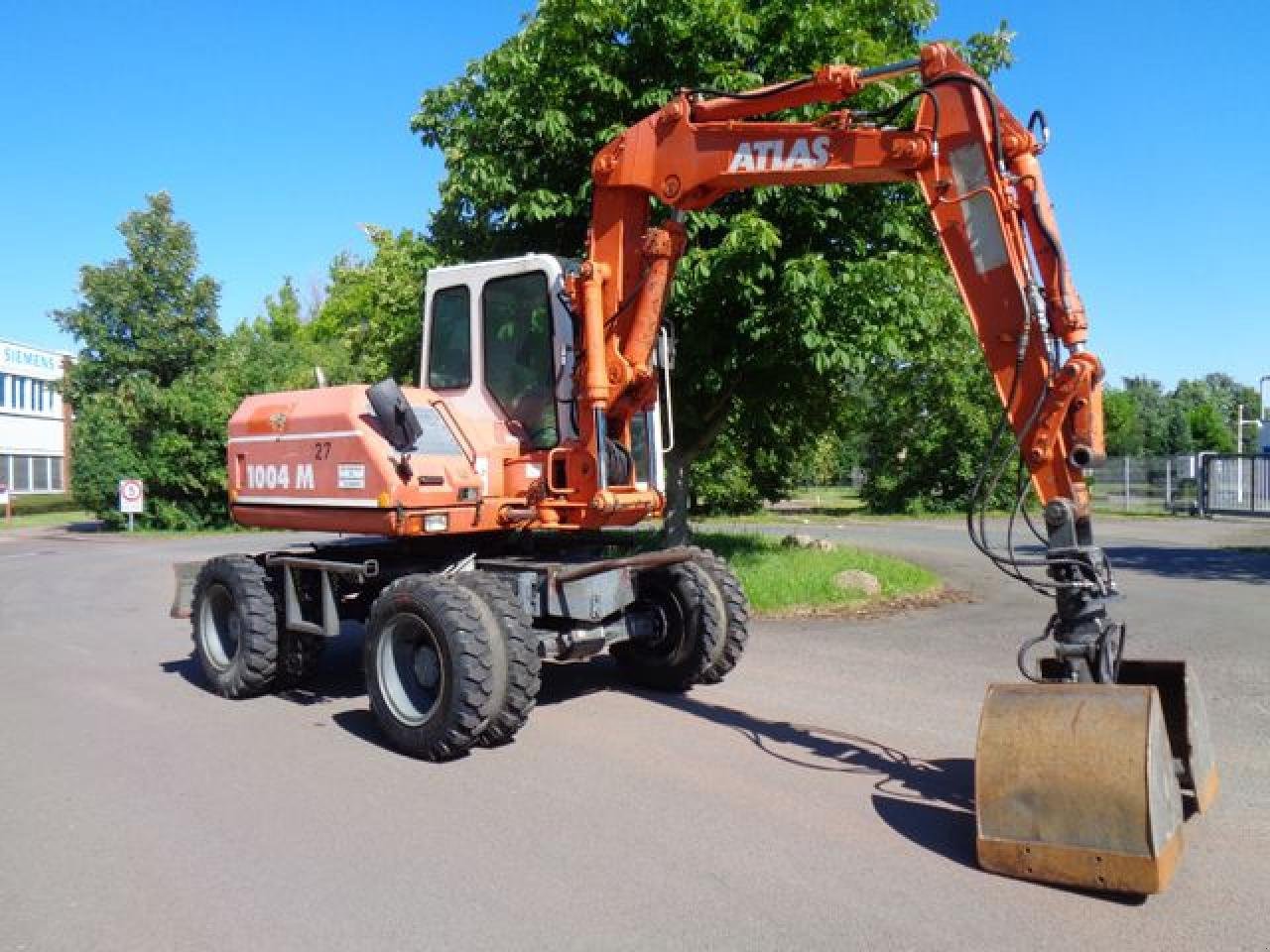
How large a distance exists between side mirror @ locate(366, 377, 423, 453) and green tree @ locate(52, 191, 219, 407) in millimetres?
27893

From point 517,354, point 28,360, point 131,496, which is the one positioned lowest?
point 131,496

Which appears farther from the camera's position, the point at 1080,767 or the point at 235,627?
the point at 235,627

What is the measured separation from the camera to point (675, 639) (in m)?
8.05

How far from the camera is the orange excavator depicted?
4590 millimetres

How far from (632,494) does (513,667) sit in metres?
1.73

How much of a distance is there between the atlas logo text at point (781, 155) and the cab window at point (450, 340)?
2.31 m

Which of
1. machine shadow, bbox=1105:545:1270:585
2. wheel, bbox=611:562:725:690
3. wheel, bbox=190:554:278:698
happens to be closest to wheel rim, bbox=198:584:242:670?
wheel, bbox=190:554:278:698

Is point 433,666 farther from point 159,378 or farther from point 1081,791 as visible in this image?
point 159,378

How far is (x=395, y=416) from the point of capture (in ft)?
23.0

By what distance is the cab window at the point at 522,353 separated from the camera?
24.9 ft

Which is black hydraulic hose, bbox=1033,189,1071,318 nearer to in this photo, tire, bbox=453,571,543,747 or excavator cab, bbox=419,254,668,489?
excavator cab, bbox=419,254,668,489

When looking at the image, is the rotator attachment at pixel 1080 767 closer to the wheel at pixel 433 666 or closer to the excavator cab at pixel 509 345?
the wheel at pixel 433 666

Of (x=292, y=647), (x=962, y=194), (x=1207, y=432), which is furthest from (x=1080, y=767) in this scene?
(x=1207, y=432)

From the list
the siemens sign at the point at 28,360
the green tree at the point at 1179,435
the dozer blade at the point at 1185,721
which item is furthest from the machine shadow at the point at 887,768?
the green tree at the point at 1179,435
